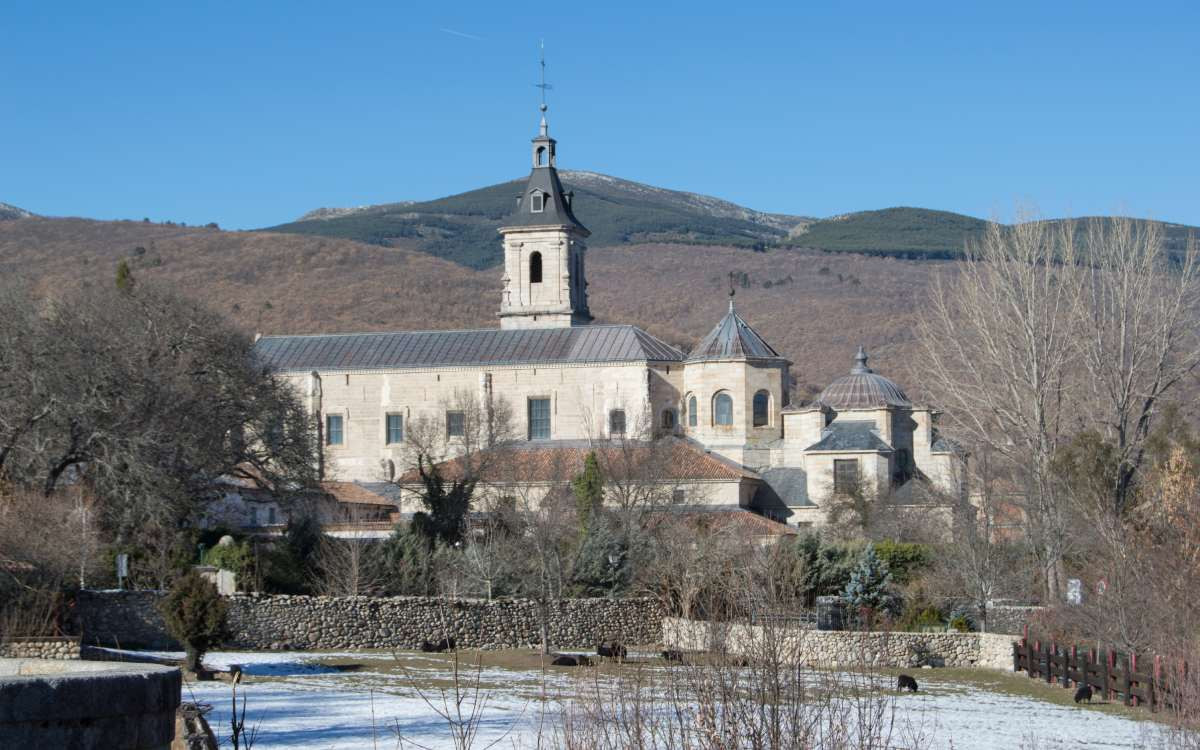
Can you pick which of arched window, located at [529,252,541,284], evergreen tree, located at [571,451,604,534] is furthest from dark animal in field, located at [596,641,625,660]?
arched window, located at [529,252,541,284]

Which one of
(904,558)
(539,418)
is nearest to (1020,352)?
(904,558)

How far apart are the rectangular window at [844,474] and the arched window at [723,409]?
4651mm

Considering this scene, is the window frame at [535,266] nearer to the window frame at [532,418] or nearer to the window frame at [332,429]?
the window frame at [532,418]

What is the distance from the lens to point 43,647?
2223 cm

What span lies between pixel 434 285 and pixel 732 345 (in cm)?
6397

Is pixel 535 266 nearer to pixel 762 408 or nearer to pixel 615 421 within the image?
pixel 615 421

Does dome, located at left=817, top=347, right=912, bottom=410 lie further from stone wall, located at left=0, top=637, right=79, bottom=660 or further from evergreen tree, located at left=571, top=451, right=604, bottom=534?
stone wall, located at left=0, top=637, right=79, bottom=660

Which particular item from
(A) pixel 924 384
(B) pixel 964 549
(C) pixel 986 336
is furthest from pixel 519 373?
(B) pixel 964 549

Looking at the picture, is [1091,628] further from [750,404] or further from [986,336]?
[750,404]

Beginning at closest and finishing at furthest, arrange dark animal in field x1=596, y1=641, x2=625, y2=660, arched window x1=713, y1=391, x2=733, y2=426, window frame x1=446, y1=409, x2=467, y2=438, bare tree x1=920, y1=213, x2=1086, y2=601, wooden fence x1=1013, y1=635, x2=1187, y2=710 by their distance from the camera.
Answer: dark animal in field x1=596, y1=641, x2=625, y2=660 < wooden fence x1=1013, y1=635, x2=1187, y2=710 < bare tree x1=920, y1=213, x2=1086, y2=601 < arched window x1=713, y1=391, x2=733, y2=426 < window frame x1=446, y1=409, x2=467, y2=438

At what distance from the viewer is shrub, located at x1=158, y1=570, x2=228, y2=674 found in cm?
2327

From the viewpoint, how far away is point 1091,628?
25562 millimetres

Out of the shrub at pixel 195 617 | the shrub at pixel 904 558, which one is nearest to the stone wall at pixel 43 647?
the shrub at pixel 195 617

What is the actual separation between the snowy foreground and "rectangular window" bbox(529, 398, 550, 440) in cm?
2988
